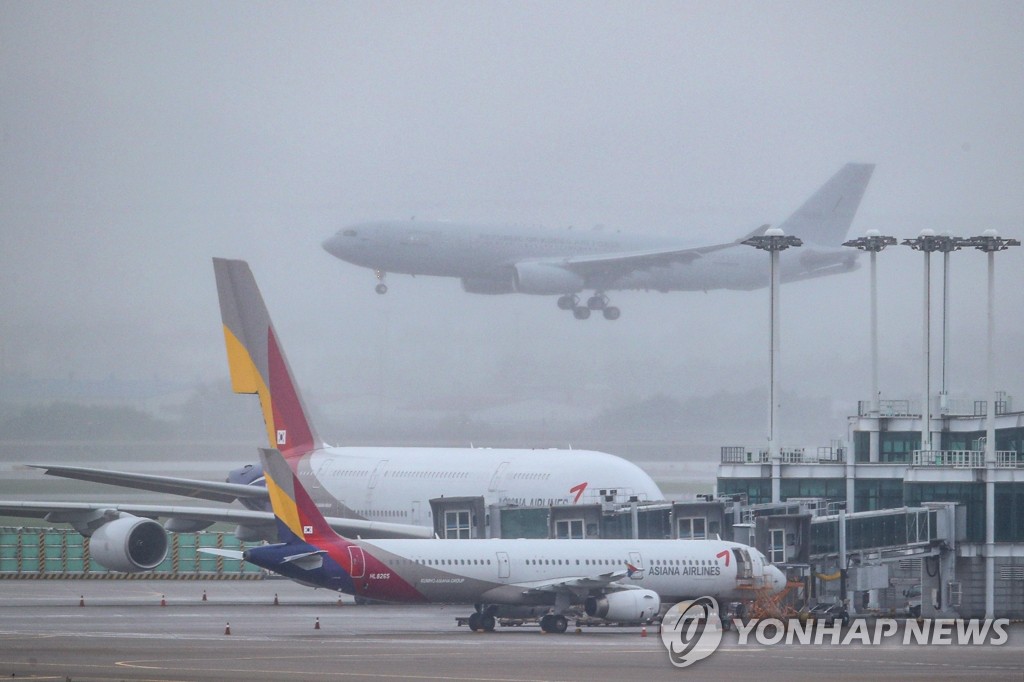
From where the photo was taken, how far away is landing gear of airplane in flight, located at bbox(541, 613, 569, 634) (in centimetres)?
4566

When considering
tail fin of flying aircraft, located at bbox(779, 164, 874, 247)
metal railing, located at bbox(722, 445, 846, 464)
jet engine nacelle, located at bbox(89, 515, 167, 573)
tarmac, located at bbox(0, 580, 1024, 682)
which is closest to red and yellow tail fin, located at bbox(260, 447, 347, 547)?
tarmac, located at bbox(0, 580, 1024, 682)

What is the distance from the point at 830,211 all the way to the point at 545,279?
21001mm

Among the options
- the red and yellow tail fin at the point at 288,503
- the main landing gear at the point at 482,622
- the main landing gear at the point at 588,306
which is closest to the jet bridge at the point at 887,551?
the main landing gear at the point at 482,622

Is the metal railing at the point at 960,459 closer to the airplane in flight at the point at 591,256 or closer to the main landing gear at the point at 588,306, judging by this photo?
the airplane in flight at the point at 591,256

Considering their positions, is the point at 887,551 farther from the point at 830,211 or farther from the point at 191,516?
the point at 830,211

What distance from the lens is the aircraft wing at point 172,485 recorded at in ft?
188

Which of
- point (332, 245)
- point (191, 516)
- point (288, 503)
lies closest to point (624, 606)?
point (288, 503)

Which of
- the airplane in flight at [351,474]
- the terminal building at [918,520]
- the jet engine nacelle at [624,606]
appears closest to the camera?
the jet engine nacelle at [624,606]

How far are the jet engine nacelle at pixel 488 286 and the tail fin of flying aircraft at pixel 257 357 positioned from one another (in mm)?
40020

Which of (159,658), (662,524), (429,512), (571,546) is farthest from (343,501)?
(159,658)

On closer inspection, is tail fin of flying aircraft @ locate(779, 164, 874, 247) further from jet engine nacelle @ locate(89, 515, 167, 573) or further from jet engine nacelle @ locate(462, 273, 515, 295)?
jet engine nacelle @ locate(89, 515, 167, 573)

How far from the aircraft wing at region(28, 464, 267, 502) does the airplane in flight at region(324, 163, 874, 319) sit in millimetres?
35131

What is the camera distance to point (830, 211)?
4294 inches

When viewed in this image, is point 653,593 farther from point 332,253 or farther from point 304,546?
point 332,253
